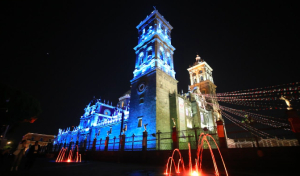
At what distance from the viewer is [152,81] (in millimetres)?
23359

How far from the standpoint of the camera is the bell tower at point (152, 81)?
2148 cm

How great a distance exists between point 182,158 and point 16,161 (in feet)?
31.0

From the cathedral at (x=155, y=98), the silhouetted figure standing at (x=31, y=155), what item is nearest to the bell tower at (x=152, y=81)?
the cathedral at (x=155, y=98)

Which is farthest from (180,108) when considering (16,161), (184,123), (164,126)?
(16,161)

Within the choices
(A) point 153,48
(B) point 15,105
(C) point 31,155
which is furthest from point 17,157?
(A) point 153,48

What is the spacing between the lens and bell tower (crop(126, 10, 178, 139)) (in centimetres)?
2148

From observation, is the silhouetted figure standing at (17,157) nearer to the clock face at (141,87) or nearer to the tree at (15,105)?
the tree at (15,105)

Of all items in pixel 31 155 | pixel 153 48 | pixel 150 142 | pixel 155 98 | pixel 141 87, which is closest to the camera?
pixel 31 155

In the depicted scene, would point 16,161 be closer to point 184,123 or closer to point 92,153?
point 92,153

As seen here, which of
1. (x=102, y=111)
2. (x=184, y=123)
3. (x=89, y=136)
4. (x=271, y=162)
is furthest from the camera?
(x=102, y=111)

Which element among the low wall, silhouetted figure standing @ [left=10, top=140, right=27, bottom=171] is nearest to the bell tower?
the low wall

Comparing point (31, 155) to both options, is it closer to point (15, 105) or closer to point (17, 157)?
point (17, 157)

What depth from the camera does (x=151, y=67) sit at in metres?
24.8

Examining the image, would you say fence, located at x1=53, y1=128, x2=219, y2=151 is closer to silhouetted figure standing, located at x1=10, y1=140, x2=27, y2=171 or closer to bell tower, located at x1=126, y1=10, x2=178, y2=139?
bell tower, located at x1=126, y1=10, x2=178, y2=139
